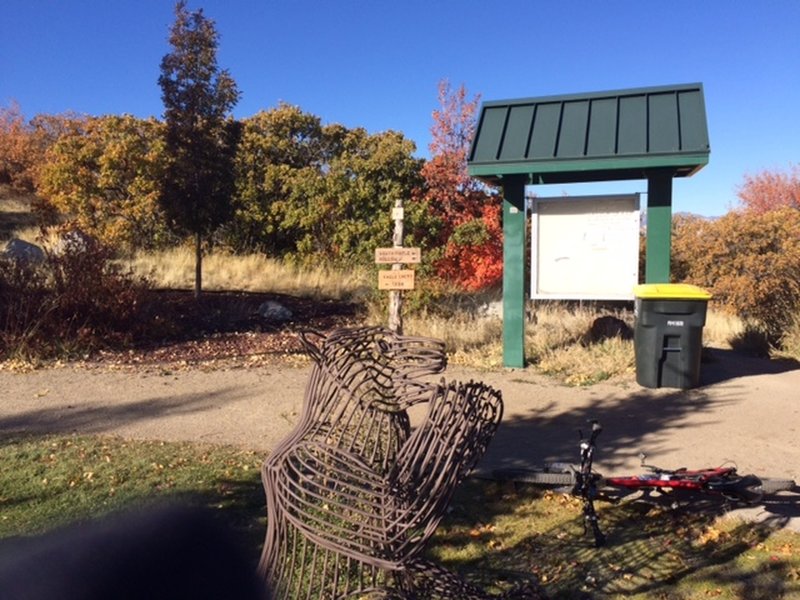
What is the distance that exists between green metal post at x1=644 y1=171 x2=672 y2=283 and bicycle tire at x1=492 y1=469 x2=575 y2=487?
4267 millimetres

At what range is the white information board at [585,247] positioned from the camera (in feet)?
28.8

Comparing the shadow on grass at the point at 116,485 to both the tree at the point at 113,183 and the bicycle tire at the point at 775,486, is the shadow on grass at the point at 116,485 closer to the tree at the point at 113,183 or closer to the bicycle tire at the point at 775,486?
the bicycle tire at the point at 775,486

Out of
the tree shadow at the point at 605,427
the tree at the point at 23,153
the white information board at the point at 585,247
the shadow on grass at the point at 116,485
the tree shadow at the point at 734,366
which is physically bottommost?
the shadow on grass at the point at 116,485

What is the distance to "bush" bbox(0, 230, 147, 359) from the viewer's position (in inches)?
388

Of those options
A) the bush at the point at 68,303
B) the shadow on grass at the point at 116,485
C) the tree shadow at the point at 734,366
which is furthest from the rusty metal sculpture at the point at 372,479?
the bush at the point at 68,303

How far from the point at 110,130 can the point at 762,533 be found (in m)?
18.9

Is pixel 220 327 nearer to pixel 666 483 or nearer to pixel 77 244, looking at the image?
pixel 77 244

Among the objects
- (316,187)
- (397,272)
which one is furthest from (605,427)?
(316,187)

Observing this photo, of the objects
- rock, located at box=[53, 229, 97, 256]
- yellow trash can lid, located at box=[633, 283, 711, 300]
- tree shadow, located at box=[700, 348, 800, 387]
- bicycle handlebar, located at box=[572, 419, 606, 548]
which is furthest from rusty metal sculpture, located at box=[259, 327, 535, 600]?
rock, located at box=[53, 229, 97, 256]

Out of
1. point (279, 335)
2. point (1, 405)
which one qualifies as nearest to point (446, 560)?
point (1, 405)

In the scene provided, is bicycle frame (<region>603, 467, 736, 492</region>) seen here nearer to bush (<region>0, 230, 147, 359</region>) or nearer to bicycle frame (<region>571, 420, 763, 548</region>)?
bicycle frame (<region>571, 420, 763, 548</region>)

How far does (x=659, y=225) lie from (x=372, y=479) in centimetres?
675

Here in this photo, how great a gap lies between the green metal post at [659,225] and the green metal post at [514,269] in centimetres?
143

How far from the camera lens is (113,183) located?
60.2 ft
